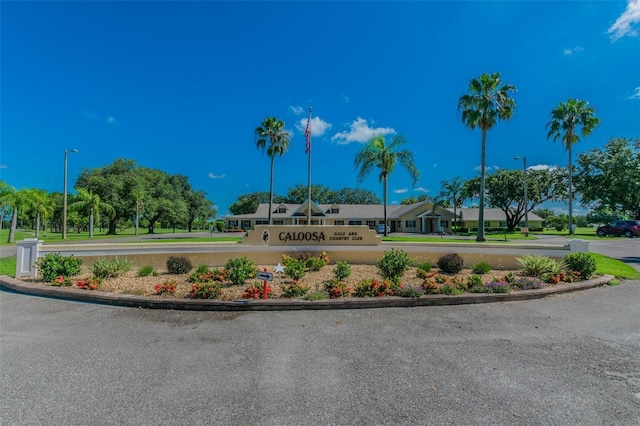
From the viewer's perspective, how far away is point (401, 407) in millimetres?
2865

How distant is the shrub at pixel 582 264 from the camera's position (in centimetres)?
848

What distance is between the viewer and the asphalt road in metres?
2.80

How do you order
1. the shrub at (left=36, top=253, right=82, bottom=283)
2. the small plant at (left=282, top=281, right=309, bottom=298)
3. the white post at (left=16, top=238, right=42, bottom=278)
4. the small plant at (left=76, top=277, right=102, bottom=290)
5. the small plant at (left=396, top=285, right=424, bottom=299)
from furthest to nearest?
1. the white post at (left=16, top=238, right=42, bottom=278)
2. the shrub at (left=36, top=253, right=82, bottom=283)
3. the small plant at (left=76, top=277, right=102, bottom=290)
4. the small plant at (left=282, top=281, right=309, bottom=298)
5. the small plant at (left=396, top=285, right=424, bottom=299)

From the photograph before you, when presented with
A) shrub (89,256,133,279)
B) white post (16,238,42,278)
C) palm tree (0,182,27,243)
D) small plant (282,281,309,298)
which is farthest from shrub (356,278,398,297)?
palm tree (0,182,27,243)

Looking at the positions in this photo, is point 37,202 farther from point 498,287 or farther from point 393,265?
point 498,287

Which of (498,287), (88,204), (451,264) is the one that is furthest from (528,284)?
(88,204)

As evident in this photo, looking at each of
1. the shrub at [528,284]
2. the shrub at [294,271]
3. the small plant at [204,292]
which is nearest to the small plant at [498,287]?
the shrub at [528,284]

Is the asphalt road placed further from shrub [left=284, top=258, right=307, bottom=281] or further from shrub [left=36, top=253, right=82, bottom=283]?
shrub [left=36, top=253, right=82, bottom=283]

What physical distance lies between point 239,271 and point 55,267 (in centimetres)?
476

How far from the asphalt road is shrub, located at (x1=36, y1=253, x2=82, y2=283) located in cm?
224

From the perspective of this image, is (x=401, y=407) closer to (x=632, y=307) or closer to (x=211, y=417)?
(x=211, y=417)

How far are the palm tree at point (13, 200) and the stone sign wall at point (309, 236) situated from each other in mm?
25579

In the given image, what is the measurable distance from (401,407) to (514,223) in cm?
5757

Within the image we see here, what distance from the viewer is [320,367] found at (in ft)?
12.0
